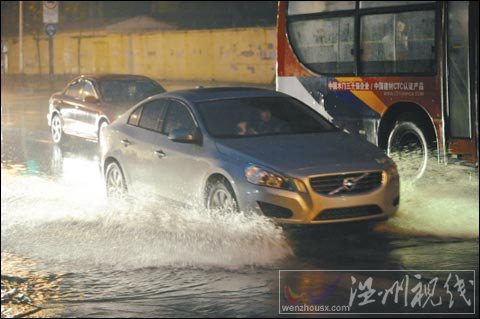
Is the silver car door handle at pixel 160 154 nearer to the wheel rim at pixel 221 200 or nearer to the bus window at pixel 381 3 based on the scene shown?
the wheel rim at pixel 221 200

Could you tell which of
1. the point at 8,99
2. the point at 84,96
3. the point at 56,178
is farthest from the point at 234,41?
the point at 56,178

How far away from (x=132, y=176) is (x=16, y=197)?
2.12 m

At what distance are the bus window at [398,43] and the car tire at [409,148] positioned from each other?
757mm

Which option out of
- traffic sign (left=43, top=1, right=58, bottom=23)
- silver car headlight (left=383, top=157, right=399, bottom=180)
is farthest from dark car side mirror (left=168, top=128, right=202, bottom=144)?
traffic sign (left=43, top=1, right=58, bottom=23)

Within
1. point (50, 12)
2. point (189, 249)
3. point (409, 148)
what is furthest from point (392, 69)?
point (50, 12)

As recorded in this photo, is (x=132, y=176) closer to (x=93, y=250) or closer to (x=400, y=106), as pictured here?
(x=93, y=250)

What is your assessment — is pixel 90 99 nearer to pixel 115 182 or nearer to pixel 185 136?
pixel 115 182

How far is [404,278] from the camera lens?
7805mm

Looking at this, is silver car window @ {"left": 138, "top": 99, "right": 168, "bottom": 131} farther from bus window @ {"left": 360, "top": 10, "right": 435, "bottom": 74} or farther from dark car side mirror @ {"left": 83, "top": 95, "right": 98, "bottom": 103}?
dark car side mirror @ {"left": 83, "top": 95, "right": 98, "bottom": 103}

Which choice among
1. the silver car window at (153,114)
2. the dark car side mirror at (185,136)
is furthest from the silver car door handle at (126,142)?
the dark car side mirror at (185,136)

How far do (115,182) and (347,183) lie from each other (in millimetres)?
3615

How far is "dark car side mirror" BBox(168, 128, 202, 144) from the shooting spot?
33.8 ft

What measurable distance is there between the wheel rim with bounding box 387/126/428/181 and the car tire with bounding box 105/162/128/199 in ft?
12.8

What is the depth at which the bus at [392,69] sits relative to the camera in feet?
42.2
